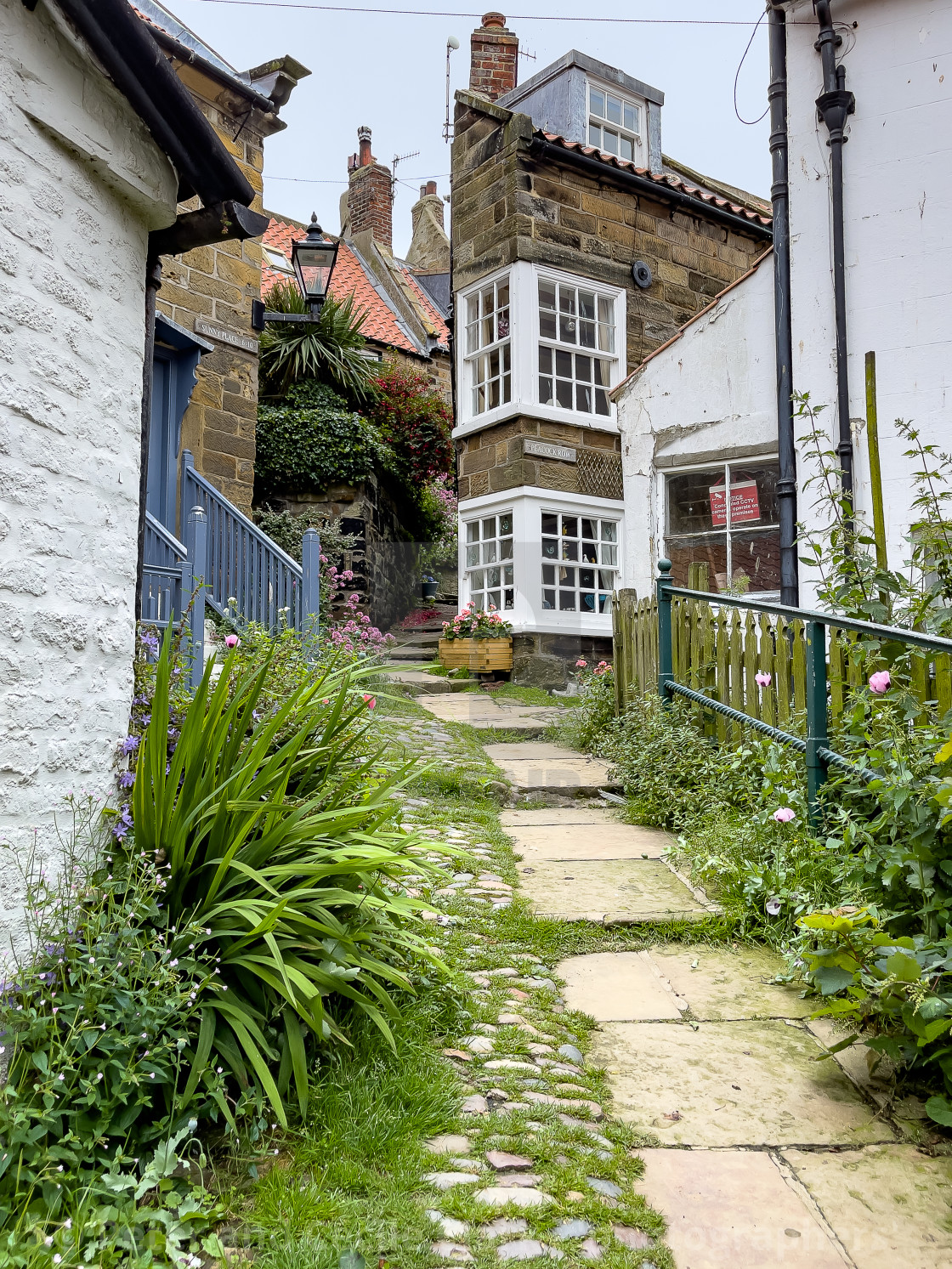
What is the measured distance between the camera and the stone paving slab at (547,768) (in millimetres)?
5312

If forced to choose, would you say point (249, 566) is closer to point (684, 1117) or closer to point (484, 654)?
point (484, 654)

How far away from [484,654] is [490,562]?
1.29 meters

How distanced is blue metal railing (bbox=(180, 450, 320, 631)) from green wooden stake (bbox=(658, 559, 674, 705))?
316cm

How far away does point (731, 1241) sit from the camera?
70.4 inches

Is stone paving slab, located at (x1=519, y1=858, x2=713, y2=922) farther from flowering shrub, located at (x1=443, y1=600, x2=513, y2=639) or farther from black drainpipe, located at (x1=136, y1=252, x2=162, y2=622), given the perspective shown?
flowering shrub, located at (x1=443, y1=600, x2=513, y2=639)

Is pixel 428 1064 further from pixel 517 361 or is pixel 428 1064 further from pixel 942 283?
pixel 517 361

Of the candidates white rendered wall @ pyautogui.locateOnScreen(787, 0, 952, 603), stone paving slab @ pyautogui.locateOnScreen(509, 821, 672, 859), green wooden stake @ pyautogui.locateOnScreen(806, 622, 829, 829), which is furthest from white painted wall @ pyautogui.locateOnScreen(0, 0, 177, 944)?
white rendered wall @ pyautogui.locateOnScreen(787, 0, 952, 603)

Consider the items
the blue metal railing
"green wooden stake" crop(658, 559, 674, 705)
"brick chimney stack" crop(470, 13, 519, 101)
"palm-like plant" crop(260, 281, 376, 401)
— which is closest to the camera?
"green wooden stake" crop(658, 559, 674, 705)

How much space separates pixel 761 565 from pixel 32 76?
260 inches

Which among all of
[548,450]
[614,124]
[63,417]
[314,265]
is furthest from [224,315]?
[63,417]

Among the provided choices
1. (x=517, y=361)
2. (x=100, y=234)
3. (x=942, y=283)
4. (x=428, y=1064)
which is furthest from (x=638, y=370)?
(x=428, y=1064)

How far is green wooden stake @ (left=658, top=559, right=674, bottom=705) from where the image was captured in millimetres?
5457

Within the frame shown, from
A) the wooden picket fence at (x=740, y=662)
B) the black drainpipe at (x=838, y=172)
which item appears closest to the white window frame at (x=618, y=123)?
the black drainpipe at (x=838, y=172)

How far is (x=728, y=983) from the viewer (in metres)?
2.90
